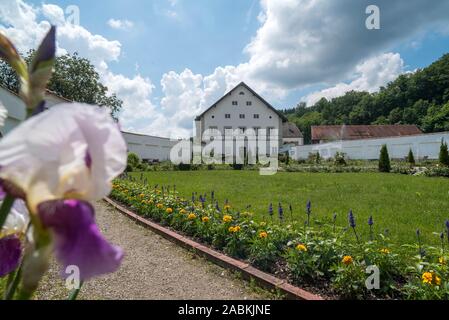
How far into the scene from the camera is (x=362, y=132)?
47.7 meters

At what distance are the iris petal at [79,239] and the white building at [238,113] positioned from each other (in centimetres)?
3153

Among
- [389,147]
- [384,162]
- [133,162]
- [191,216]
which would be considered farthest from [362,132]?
[191,216]

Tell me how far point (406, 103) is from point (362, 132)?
1656cm

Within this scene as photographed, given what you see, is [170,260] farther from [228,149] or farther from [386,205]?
[228,149]

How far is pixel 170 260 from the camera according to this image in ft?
13.2

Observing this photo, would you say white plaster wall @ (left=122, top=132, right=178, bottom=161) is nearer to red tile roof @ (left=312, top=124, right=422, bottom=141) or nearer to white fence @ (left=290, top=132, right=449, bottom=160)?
white fence @ (left=290, top=132, right=449, bottom=160)

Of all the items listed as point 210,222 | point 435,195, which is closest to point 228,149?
point 435,195

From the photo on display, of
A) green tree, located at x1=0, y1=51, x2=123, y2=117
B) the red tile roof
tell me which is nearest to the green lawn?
green tree, located at x1=0, y1=51, x2=123, y2=117

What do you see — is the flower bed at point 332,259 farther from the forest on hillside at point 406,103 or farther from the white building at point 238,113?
the forest on hillside at point 406,103

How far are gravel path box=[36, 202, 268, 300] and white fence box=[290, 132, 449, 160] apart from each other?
24537 millimetres

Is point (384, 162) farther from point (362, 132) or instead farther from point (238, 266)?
point (362, 132)

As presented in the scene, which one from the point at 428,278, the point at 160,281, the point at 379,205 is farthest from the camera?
the point at 379,205

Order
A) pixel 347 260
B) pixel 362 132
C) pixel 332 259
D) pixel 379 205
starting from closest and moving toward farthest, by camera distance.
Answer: pixel 347 260, pixel 332 259, pixel 379 205, pixel 362 132

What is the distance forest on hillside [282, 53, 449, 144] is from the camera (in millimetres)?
47956
